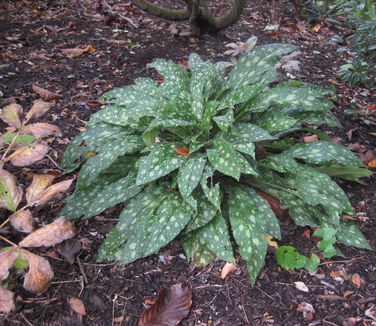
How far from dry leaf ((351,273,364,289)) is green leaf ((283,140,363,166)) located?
700 millimetres

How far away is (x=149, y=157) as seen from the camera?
223 cm

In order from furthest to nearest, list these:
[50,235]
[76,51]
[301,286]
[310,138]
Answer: [76,51], [310,138], [301,286], [50,235]

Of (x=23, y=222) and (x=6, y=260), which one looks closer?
(x=6, y=260)

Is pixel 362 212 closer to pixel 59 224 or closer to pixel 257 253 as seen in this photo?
pixel 257 253

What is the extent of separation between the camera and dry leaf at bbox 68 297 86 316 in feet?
6.30

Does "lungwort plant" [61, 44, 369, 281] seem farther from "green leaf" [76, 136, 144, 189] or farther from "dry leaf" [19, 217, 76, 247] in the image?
"dry leaf" [19, 217, 76, 247]

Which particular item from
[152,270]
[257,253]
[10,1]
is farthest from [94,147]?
[10,1]

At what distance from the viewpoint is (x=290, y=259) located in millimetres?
2117

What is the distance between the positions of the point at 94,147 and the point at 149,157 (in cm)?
54

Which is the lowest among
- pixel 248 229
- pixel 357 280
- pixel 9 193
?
pixel 357 280

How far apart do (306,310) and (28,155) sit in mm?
1567

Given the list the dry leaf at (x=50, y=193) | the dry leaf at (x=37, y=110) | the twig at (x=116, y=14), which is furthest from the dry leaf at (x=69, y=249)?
the twig at (x=116, y=14)

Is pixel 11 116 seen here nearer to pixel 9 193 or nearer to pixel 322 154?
pixel 9 193

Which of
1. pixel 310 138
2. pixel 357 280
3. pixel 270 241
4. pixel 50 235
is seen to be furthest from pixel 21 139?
pixel 310 138
